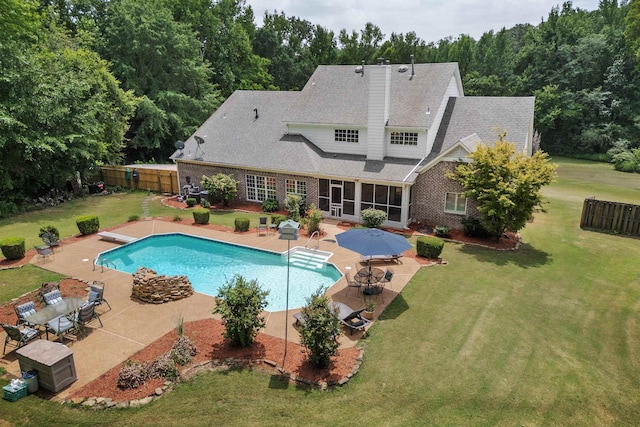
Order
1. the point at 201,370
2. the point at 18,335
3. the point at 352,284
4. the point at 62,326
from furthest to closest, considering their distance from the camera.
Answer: the point at 352,284 → the point at 62,326 → the point at 18,335 → the point at 201,370

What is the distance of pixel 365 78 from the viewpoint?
28047mm

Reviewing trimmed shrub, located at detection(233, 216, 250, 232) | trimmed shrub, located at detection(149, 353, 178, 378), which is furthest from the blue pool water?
trimmed shrub, located at detection(149, 353, 178, 378)

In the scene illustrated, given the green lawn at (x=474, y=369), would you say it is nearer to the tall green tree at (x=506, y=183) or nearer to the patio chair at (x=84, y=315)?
the tall green tree at (x=506, y=183)

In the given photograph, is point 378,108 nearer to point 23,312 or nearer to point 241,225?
point 241,225

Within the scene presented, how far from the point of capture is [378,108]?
23578 mm

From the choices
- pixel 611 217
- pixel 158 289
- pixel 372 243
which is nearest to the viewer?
pixel 372 243

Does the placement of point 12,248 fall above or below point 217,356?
above

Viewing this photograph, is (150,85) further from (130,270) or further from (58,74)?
(130,270)

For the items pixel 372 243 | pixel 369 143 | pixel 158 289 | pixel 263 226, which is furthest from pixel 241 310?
pixel 369 143

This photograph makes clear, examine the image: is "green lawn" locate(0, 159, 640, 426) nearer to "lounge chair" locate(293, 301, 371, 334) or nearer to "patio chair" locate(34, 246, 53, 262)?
"lounge chair" locate(293, 301, 371, 334)

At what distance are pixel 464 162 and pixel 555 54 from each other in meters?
52.6

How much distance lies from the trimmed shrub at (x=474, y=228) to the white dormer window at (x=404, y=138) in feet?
19.3

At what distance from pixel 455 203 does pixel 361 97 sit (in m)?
10.1

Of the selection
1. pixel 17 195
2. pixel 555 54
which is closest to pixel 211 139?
pixel 17 195
